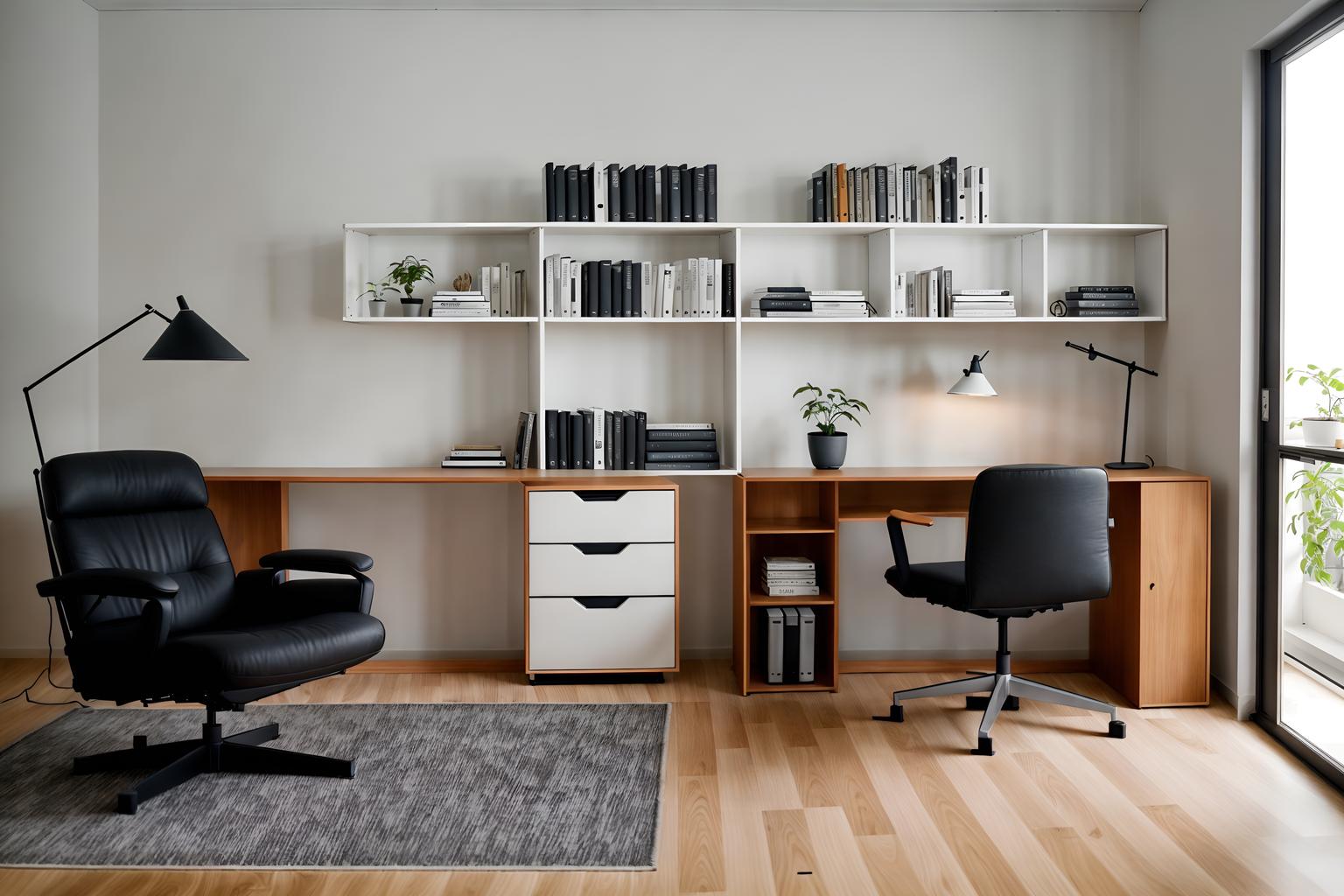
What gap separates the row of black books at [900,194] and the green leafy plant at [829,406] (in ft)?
2.34

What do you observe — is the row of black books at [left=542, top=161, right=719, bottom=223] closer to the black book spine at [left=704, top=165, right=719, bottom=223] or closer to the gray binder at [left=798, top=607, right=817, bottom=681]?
the black book spine at [left=704, top=165, right=719, bottom=223]

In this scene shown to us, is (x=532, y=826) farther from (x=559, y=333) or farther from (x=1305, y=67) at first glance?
(x=1305, y=67)

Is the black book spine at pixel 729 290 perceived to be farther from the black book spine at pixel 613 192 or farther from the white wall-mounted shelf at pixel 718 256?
the black book spine at pixel 613 192

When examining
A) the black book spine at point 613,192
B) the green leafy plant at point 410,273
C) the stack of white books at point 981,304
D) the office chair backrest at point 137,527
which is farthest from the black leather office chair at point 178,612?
the stack of white books at point 981,304

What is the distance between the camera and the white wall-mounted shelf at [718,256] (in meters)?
4.26

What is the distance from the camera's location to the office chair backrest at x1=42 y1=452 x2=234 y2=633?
304 cm

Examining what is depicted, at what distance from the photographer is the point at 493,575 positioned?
14.4 feet

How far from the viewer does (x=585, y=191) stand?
13.3ft

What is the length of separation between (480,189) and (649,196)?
2.48 ft

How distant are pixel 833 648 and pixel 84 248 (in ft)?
11.4

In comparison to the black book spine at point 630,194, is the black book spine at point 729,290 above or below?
below

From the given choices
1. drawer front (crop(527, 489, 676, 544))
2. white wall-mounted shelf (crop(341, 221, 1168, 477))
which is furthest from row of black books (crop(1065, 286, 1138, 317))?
drawer front (crop(527, 489, 676, 544))

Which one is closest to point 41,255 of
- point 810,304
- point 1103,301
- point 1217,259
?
point 810,304

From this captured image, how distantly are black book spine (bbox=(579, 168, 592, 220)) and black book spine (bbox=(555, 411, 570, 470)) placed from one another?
803 millimetres
